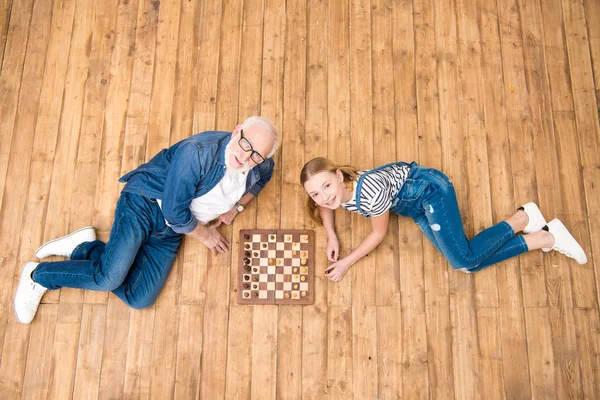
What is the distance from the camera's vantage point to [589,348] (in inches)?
80.5

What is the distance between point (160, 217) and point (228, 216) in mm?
313

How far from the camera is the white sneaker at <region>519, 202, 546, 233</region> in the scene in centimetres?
213

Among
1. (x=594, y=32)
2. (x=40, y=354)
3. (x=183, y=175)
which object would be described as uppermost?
(x=594, y=32)

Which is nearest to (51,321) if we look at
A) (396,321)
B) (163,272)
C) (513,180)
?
(163,272)

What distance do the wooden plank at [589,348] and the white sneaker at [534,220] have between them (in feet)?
1.33

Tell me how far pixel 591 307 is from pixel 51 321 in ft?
8.14

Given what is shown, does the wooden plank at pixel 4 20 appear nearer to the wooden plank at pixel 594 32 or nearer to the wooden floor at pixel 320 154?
the wooden floor at pixel 320 154

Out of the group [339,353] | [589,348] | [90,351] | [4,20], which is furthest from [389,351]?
[4,20]

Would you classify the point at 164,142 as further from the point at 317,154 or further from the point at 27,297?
the point at 27,297

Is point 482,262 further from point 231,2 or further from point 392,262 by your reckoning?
point 231,2

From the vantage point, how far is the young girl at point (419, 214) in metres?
1.84

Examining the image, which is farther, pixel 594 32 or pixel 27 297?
pixel 594 32

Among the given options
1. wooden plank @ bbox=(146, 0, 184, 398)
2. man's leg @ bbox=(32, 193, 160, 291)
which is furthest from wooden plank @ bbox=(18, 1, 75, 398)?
wooden plank @ bbox=(146, 0, 184, 398)

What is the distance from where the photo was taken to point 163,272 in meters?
2.13
